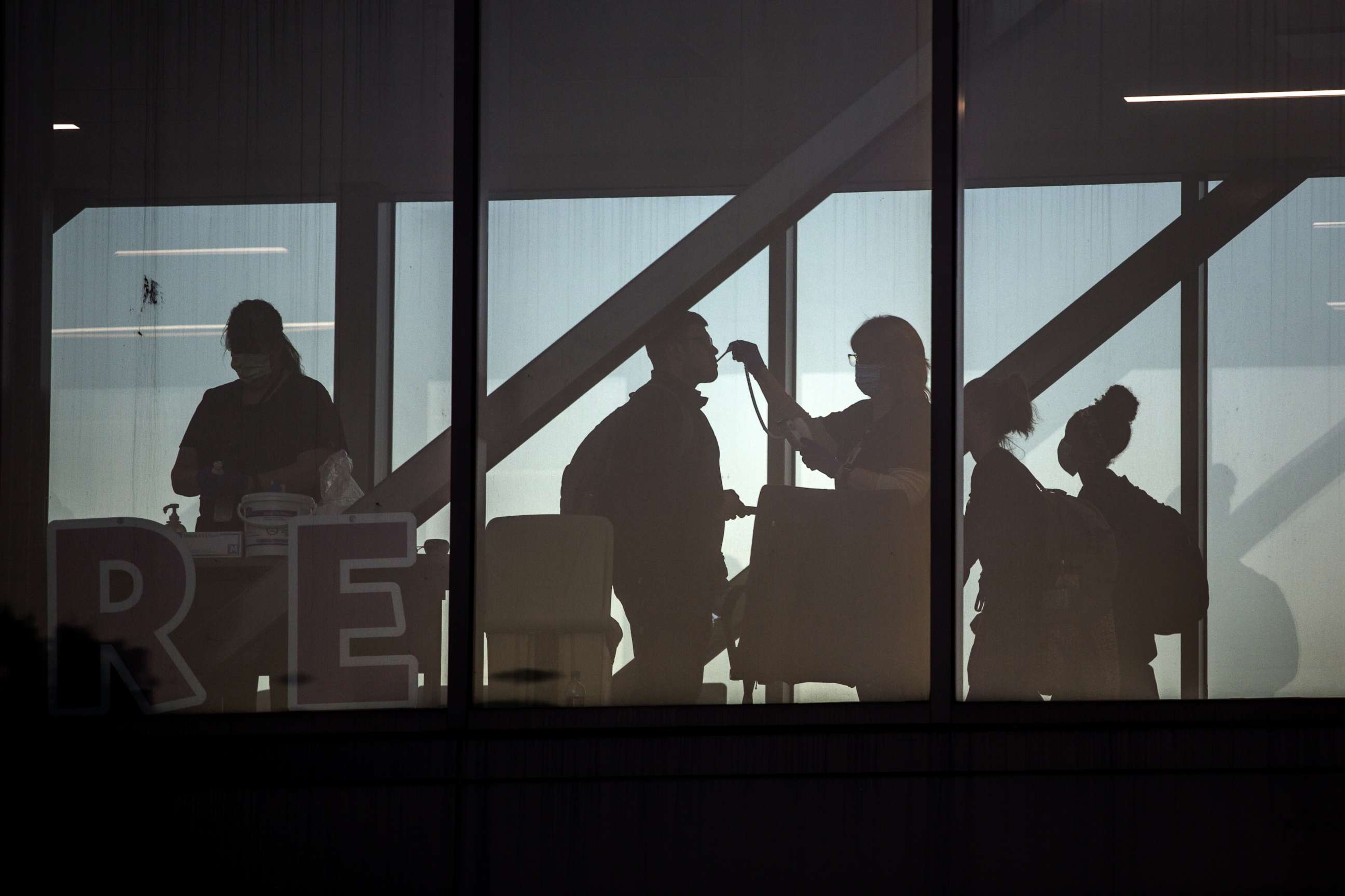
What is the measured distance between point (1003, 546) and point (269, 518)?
2476mm

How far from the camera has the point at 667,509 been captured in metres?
3.77

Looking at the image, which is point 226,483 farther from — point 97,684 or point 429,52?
point 429,52

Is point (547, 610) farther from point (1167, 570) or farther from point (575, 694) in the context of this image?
point (1167, 570)

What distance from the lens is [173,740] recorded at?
3705 mm

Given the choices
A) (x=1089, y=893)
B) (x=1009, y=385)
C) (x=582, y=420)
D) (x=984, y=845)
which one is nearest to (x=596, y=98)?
(x=582, y=420)

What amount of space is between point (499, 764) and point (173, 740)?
1.08 meters

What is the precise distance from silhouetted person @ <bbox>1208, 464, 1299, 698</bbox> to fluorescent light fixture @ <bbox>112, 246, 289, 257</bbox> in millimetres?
3275

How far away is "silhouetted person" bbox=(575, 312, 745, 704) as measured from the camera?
374cm

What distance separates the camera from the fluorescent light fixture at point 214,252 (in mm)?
3760

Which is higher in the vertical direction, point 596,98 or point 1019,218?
point 596,98

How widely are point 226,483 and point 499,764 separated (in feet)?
Result: 4.31

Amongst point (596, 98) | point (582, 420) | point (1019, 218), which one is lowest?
point (582, 420)

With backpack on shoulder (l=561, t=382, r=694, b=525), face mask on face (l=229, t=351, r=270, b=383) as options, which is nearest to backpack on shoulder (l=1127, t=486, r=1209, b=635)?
backpack on shoulder (l=561, t=382, r=694, b=525)

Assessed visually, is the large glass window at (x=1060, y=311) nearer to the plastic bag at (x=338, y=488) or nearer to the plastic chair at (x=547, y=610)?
the plastic chair at (x=547, y=610)
